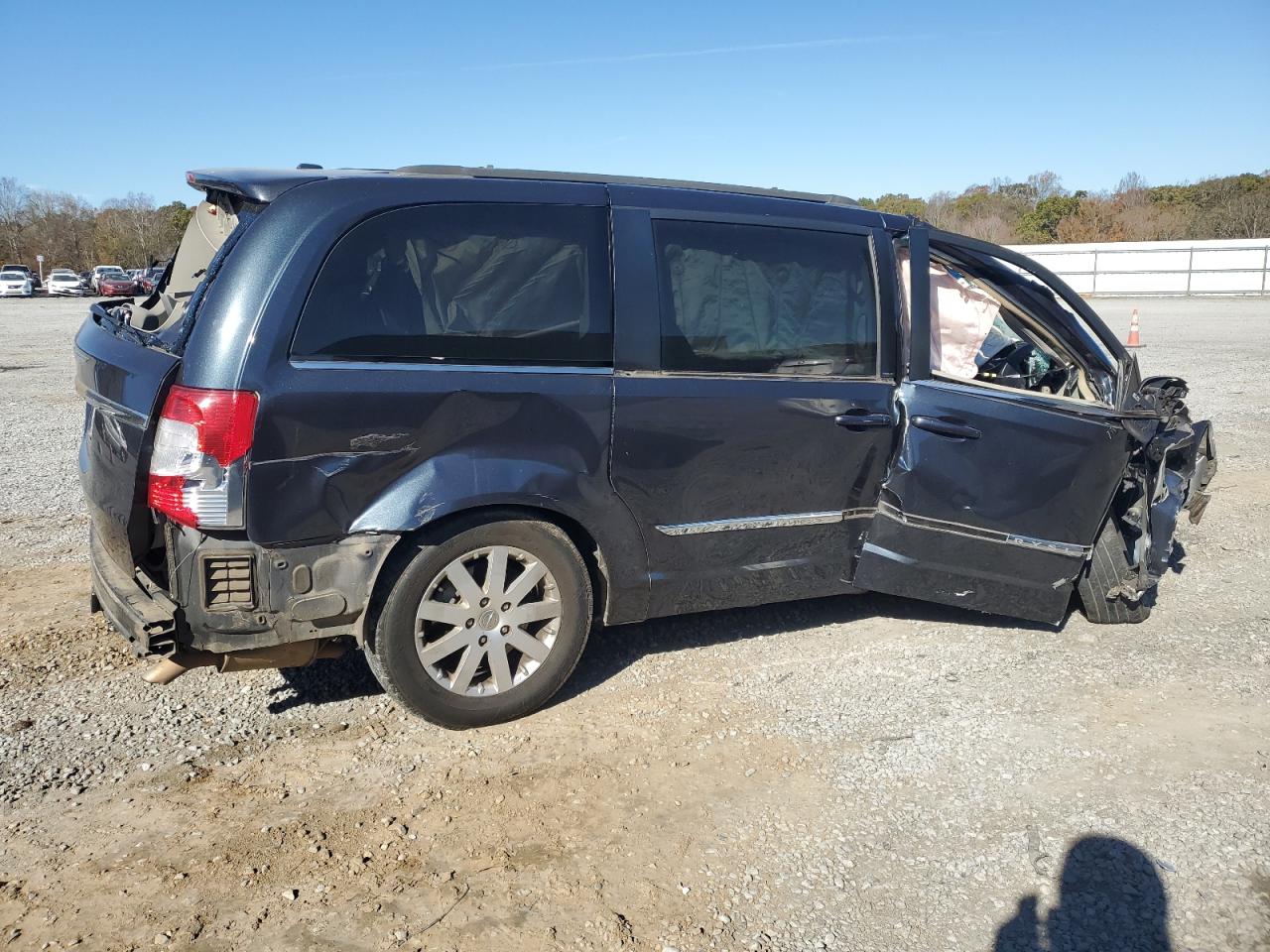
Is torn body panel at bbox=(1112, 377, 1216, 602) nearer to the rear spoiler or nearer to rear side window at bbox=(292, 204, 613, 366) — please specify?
rear side window at bbox=(292, 204, 613, 366)

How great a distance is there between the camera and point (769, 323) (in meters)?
4.42

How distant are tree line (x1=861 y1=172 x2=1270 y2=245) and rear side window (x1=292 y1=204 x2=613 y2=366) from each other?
5036 cm

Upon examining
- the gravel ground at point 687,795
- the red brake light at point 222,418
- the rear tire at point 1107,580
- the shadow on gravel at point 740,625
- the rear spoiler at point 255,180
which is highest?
the rear spoiler at point 255,180

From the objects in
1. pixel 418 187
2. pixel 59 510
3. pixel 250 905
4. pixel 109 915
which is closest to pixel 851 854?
pixel 250 905

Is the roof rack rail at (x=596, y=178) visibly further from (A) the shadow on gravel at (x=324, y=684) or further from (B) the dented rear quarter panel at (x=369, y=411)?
(A) the shadow on gravel at (x=324, y=684)

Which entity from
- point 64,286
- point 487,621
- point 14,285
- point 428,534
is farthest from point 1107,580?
point 64,286

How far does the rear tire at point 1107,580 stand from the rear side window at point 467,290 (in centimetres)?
273

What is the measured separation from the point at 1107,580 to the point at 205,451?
13.4ft

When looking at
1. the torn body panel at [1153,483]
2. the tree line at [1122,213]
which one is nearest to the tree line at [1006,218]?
the tree line at [1122,213]

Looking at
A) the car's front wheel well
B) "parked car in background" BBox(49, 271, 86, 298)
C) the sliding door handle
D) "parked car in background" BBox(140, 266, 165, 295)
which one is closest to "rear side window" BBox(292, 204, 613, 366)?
the car's front wheel well

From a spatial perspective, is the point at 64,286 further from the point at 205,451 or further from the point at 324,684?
the point at 205,451

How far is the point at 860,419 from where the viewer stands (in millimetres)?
4527

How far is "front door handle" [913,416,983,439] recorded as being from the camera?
15.1ft

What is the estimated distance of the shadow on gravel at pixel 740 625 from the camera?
474cm
